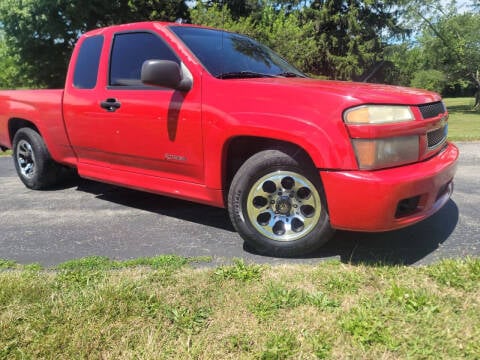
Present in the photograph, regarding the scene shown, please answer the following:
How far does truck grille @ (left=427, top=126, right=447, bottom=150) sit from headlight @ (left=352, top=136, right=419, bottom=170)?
1.13 feet

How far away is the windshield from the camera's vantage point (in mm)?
3604

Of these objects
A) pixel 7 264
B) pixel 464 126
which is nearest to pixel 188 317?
pixel 7 264

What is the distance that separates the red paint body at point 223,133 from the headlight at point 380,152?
0.04 meters

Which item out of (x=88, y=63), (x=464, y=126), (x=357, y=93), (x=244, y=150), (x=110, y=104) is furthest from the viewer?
(x=464, y=126)

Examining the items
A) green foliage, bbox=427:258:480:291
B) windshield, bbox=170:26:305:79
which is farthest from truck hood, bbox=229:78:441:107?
green foliage, bbox=427:258:480:291

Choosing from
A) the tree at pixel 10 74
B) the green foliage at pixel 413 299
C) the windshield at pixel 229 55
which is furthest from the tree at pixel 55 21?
the green foliage at pixel 413 299

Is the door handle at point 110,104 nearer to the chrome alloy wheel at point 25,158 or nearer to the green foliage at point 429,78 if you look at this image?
the chrome alloy wheel at point 25,158

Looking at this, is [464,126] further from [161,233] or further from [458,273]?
[161,233]

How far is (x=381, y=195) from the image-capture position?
8.87ft

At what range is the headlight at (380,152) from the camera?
2729 mm

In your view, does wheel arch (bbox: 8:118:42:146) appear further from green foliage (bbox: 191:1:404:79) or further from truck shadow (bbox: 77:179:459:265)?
green foliage (bbox: 191:1:404:79)

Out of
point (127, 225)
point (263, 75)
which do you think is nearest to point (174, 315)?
point (127, 225)

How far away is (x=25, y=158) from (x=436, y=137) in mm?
4842

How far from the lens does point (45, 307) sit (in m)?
2.46
